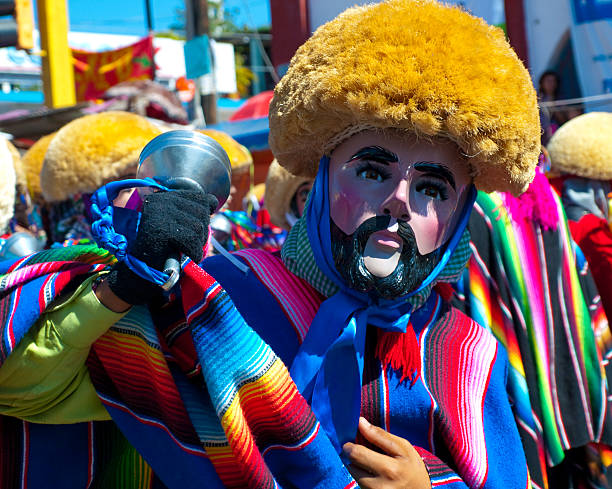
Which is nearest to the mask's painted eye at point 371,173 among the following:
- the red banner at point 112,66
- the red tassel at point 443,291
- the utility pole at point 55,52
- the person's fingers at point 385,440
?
the red tassel at point 443,291

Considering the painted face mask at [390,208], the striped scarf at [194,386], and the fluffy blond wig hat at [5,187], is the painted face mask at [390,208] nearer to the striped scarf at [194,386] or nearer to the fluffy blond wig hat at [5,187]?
the striped scarf at [194,386]

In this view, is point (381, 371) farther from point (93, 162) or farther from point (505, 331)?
point (93, 162)

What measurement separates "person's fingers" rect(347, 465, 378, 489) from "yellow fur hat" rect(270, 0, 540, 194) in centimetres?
80

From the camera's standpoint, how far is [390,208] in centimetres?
169

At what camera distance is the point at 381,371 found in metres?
1.76

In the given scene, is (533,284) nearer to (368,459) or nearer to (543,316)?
(543,316)

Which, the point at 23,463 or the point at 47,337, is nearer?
the point at 47,337

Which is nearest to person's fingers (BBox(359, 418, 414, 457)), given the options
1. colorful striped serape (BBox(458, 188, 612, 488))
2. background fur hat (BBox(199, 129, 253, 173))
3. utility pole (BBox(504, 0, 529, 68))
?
colorful striped serape (BBox(458, 188, 612, 488))

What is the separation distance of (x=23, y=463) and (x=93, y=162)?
1658 mm

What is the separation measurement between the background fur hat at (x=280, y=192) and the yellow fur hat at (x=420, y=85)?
84.8 inches

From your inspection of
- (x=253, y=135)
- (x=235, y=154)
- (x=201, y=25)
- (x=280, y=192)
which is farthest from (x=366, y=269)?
(x=201, y=25)

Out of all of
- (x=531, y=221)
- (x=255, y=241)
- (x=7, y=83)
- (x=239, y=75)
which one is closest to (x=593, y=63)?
(x=255, y=241)

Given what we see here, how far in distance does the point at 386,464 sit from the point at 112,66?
12.2m

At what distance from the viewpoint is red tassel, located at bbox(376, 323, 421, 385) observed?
1.74 metres
